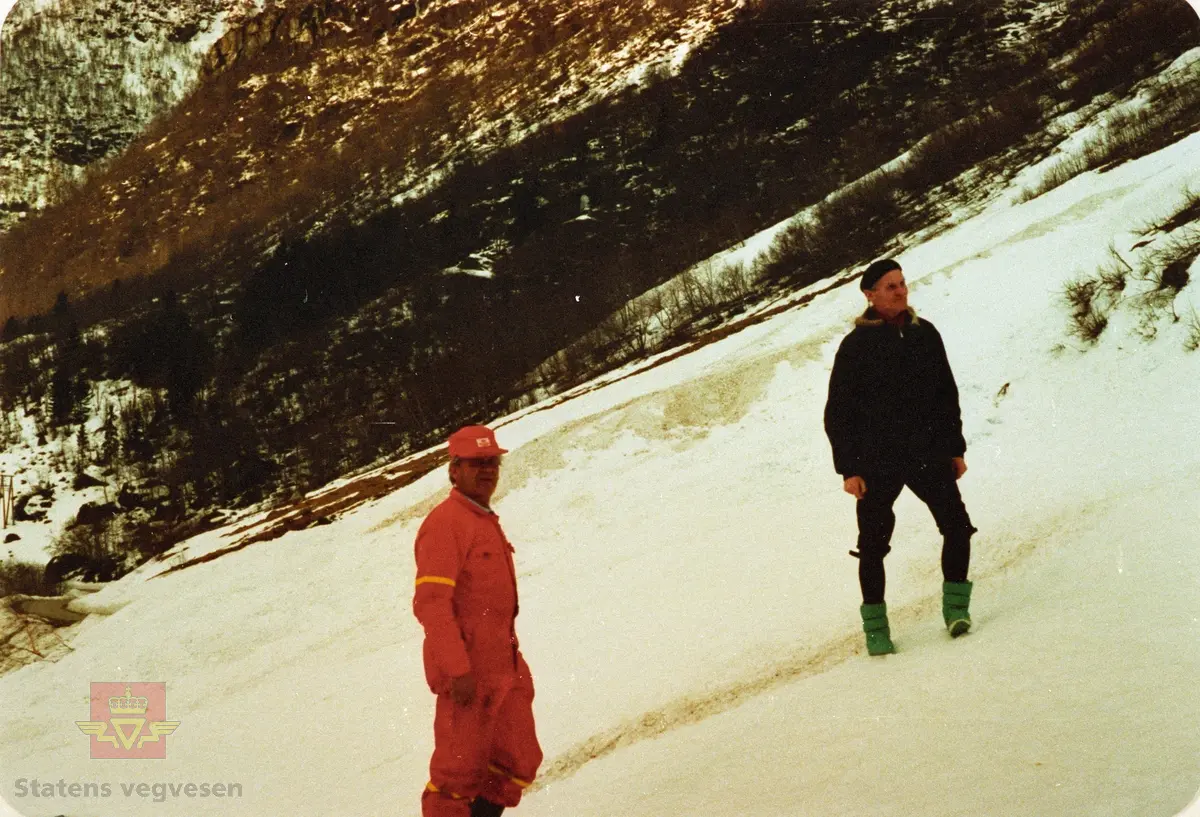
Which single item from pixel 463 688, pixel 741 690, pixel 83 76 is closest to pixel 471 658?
pixel 463 688

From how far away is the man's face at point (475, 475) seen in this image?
2676 mm

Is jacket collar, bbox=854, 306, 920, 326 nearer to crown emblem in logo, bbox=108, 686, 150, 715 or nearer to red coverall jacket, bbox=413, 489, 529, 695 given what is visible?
red coverall jacket, bbox=413, 489, 529, 695

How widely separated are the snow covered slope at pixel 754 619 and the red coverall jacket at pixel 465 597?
0.78 m

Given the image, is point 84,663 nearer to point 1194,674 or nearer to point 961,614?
point 961,614

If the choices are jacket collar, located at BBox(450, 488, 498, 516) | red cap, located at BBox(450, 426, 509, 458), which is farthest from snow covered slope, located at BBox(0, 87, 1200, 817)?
red cap, located at BBox(450, 426, 509, 458)

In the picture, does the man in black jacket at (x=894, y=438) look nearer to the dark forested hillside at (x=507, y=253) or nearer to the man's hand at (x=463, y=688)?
the man's hand at (x=463, y=688)

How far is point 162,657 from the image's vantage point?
3.86m

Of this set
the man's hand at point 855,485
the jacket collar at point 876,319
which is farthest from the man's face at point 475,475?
the jacket collar at point 876,319

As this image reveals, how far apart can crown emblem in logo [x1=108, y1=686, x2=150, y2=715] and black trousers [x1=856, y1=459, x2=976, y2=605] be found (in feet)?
8.24

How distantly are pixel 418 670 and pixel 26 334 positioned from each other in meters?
2.17

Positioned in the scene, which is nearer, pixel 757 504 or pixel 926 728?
pixel 926 728

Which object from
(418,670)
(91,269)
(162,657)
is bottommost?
(418,670)

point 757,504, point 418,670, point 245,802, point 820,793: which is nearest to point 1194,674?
point 820,793

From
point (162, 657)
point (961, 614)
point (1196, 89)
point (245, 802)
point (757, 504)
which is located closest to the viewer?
point (961, 614)
